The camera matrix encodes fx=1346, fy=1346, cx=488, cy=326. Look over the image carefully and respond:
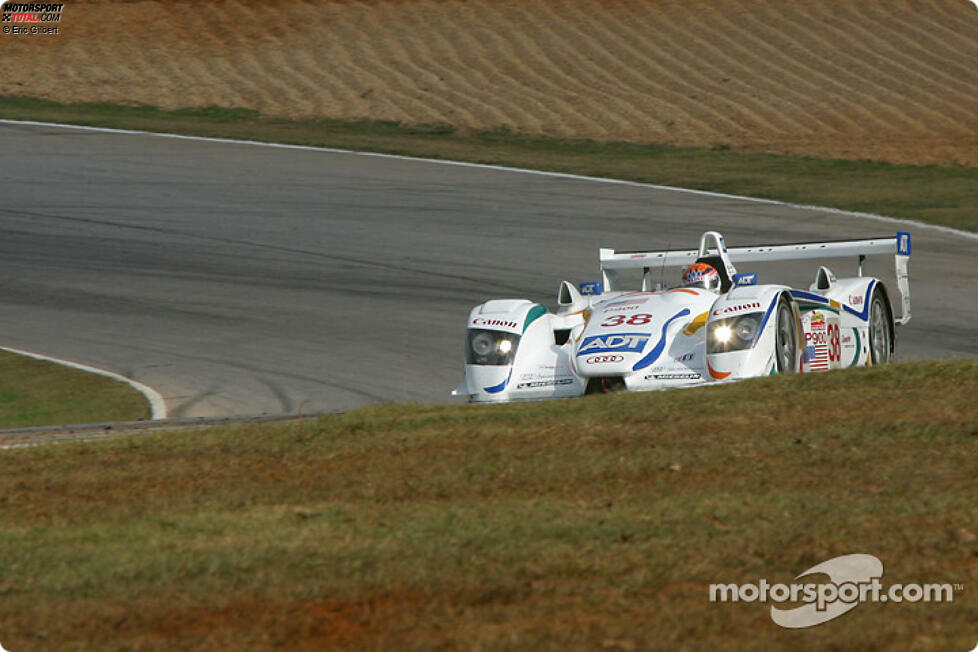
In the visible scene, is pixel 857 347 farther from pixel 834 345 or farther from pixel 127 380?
pixel 127 380

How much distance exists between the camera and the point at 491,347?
1118cm

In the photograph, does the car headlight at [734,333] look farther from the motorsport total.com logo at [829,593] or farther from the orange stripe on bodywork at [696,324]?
the motorsport total.com logo at [829,593]

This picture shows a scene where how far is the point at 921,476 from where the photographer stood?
6578 mm

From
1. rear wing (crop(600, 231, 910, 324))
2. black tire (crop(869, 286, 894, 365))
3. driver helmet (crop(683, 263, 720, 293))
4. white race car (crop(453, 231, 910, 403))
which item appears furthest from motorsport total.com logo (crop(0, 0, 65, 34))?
black tire (crop(869, 286, 894, 365))

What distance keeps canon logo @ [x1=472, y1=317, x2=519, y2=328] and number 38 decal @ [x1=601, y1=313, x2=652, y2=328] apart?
33.1 inches

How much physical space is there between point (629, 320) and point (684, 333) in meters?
0.45

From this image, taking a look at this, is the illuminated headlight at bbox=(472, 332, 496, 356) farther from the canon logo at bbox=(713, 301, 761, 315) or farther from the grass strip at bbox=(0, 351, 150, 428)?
the grass strip at bbox=(0, 351, 150, 428)

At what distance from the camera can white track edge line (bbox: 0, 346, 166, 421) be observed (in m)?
13.2

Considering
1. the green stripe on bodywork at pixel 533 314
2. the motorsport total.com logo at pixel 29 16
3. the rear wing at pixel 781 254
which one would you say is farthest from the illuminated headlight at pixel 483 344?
the motorsport total.com logo at pixel 29 16

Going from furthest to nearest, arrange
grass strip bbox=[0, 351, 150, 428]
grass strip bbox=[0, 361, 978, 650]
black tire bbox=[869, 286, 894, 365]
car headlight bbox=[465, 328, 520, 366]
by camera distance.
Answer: grass strip bbox=[0, 351, 150, 428]
black tire bbox=[869, 286, 894, 365]
car headlight bbox=[465, 328, 520, 366]
grass strip bbox=[0, 361, 978, 650]

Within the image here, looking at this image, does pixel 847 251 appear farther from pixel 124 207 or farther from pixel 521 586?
pixel 124 207

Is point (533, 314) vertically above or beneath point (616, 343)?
above

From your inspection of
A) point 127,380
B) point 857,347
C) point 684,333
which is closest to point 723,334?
point 684,333

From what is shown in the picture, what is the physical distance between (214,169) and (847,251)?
18.1 m
